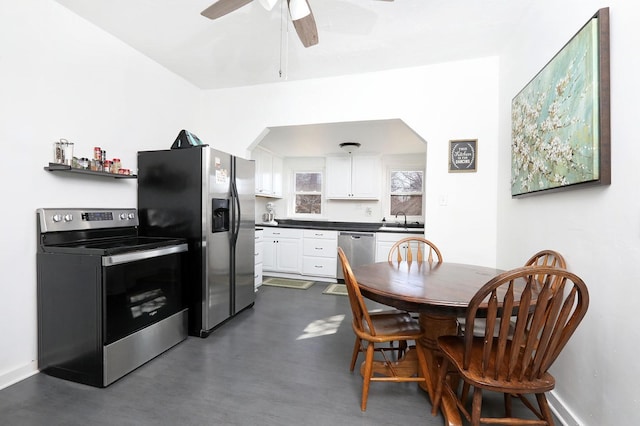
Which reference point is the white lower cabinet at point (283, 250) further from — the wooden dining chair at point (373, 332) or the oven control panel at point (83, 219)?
the wooden dining chair at point (373, 332)

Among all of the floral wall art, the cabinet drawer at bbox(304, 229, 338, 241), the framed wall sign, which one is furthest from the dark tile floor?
the cabinet drawer at bbox(304, 229, 338, 241)

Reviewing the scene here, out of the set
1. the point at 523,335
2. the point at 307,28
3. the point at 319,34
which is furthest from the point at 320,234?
the point at 523,335

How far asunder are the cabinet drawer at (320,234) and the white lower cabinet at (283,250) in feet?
0.44

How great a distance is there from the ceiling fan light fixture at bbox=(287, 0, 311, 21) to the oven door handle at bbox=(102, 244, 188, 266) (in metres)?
1.90

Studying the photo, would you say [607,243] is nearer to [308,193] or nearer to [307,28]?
[307,28]

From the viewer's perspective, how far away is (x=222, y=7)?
1.84 m

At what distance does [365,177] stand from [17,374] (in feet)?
15.3

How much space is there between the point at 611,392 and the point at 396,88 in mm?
2845

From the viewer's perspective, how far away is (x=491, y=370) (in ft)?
4.33

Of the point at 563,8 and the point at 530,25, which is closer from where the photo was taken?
the point at 563,8

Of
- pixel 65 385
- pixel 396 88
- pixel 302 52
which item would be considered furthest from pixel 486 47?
pixel 65 385

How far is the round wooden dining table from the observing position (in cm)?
142

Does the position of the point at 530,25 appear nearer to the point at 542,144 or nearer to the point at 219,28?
the point at 542,144

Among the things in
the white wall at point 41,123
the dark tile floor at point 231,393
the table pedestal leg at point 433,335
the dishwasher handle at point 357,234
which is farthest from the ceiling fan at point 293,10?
the dishwasher handle at point 357,234
